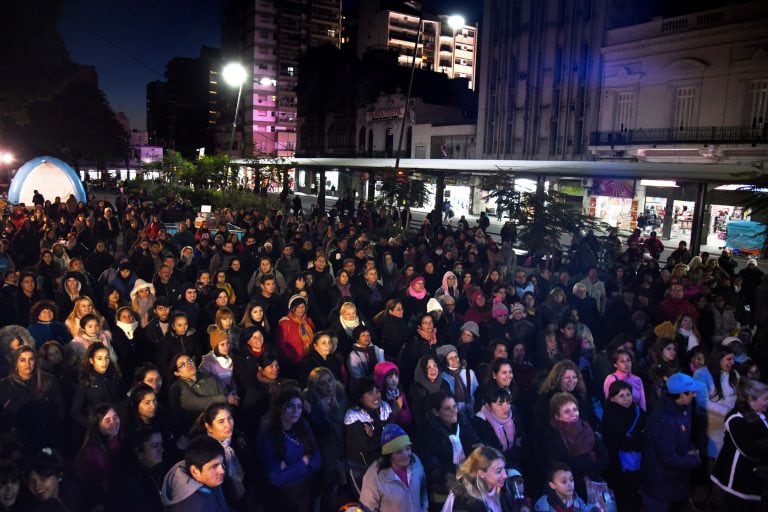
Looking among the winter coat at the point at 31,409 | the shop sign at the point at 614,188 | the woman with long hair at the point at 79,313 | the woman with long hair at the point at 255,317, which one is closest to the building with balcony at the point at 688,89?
the shop sign at the point at 614,188

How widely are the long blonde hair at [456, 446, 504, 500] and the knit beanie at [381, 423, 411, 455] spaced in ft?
1.49

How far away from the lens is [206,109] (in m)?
133

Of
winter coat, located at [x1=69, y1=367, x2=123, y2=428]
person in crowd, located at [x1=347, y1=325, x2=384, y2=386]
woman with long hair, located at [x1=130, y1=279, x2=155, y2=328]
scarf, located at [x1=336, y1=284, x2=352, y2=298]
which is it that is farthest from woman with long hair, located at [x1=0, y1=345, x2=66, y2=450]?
scarf, located at [x1=336, y1=284, x2=352, y2=298]

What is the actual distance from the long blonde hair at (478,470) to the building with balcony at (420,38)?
7527 cm

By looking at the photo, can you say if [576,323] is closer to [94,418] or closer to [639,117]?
[94,418]

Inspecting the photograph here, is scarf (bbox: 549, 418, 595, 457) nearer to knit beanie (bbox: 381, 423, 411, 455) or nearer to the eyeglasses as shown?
knit beanie (bbox: 381, 423, 411, 455)

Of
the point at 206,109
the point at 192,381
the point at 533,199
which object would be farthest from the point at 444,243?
the point at 206,109

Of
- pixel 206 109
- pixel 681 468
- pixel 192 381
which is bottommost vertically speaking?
pixel 681 468

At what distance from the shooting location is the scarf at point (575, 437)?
4473mm

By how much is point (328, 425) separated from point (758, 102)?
24391 mm

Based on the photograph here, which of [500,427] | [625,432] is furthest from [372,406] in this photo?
[625,432]

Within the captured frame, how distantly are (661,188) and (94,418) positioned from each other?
25863 mm

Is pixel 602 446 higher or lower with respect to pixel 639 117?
lower

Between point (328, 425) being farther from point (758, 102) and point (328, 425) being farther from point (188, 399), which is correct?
point (758, 102)
